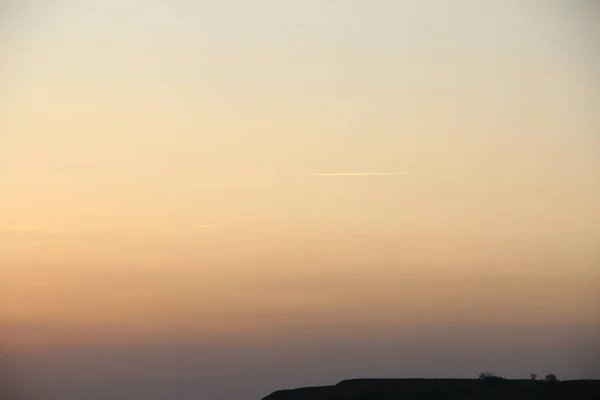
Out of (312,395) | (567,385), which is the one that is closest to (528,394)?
(567,385)

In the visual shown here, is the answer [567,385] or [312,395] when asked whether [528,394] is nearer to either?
[567,385]

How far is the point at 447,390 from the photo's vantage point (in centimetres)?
9538

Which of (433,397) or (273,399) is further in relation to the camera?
(273,399)

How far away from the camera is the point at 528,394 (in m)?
87.7

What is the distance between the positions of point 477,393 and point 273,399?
24.7 metres

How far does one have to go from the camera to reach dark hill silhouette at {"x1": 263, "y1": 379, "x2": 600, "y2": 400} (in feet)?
290

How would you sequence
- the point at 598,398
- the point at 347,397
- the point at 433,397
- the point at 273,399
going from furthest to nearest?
the point at 273,399
the point at 347,397
the point at 433,397
the point at 598,398

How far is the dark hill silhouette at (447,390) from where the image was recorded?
290ft

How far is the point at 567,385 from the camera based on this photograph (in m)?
90.6

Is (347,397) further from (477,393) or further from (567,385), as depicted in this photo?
(567,385)

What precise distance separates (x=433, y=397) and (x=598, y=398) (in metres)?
14.1

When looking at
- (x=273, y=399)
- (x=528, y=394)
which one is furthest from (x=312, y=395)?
(x=528, y=394)

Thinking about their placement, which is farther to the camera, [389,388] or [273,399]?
[273,399]

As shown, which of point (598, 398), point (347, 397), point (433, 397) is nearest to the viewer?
point (598, 398)
